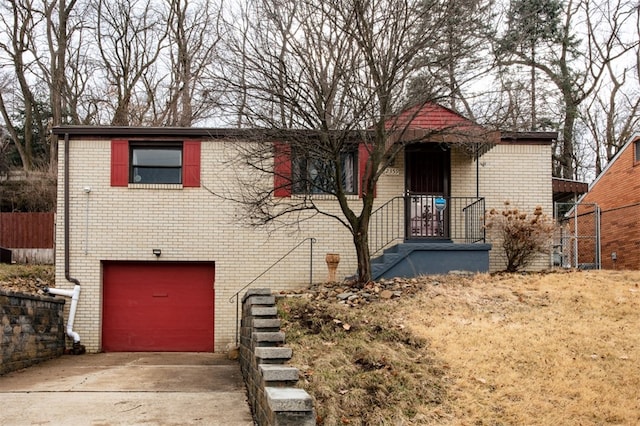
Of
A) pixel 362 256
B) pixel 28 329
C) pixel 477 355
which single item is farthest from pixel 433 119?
pixel 28 329

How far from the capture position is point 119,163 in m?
13.9

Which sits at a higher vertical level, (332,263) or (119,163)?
(119,163)

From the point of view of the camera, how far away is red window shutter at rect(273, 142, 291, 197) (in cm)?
1165

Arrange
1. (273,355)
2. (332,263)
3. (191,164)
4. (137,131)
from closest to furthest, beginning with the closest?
(273,355), (332,263), (137,131), (191,164)

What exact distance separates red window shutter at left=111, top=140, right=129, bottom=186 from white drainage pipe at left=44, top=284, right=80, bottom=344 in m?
2.36

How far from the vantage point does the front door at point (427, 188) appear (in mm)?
14048

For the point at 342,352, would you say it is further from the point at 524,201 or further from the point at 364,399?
the point at 524,201

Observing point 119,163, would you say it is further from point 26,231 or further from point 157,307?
point 26,231

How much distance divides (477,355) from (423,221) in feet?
20.3

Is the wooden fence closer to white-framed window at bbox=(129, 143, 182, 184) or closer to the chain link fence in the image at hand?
white-framed window at bbox=(129, 143, 182, 184)

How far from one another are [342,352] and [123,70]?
22.6m

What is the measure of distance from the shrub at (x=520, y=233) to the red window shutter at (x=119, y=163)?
759 centimetres

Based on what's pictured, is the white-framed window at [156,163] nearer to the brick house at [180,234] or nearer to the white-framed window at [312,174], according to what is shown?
the brick house at [180,234]

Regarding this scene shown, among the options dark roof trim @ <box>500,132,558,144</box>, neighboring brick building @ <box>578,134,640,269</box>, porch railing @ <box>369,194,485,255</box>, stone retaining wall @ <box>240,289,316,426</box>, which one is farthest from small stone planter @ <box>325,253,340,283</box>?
neighboring brick building @ <box>578,134,640,269</box>
